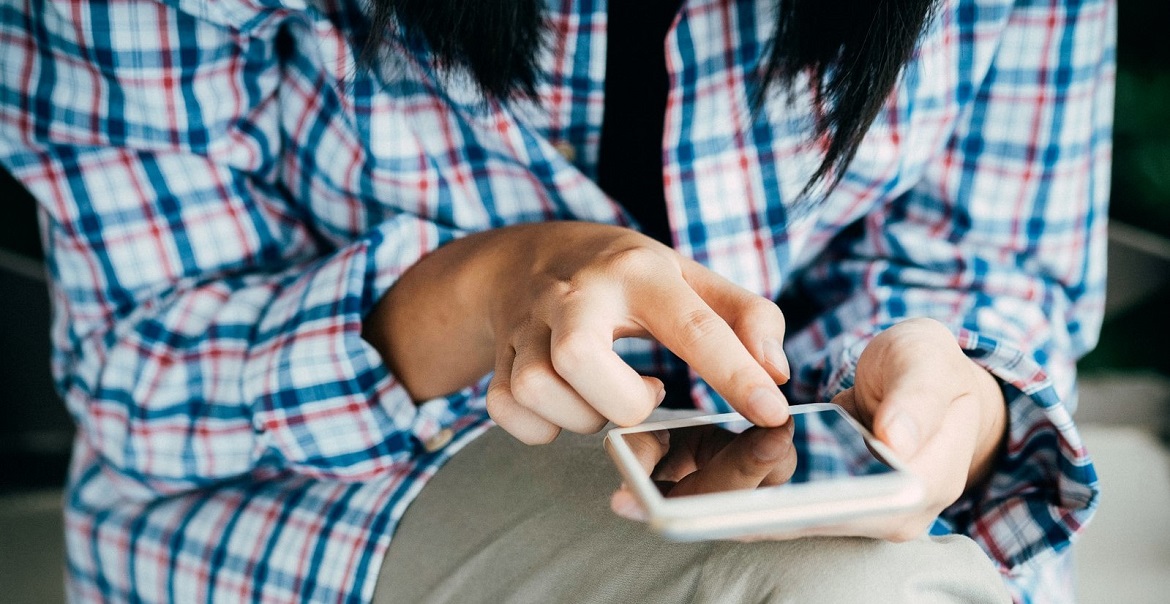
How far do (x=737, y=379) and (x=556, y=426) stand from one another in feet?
0.33

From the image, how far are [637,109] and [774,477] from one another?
14.0 inches

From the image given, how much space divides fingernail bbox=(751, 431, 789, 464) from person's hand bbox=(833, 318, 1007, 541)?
43mm

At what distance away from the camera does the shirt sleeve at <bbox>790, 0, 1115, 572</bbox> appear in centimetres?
56

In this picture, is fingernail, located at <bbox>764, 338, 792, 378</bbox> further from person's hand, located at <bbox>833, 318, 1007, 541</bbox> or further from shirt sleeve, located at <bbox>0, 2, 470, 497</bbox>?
shirt sleeve, located at <bbox>0, 2, 470, 497</bbox>

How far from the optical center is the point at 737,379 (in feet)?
1.20

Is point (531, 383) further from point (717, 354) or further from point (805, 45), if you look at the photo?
point (805, 45)

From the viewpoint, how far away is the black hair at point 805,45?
0.47m

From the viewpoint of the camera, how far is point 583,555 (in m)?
0.46

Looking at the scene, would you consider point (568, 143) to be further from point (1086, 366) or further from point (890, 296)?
point (1086, 366)

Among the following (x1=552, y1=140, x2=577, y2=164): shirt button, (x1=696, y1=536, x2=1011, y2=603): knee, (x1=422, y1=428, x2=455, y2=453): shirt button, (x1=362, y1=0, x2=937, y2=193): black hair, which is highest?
(x1=362, y1=0, x2=937, y2=193): black hair

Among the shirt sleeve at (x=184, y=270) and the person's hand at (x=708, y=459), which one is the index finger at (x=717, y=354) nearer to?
the person's hand at (x=708, y=459)

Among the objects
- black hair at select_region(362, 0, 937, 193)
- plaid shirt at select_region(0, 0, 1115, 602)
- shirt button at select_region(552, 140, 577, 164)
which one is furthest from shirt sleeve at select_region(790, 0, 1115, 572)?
shirt button at select_region(552, 140, 577, 164)

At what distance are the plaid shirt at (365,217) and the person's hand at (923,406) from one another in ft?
0.24

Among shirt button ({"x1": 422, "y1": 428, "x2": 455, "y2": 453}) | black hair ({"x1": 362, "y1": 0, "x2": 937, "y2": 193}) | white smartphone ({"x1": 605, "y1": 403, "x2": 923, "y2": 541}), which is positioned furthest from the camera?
shirt button ({"x1": 422, "y1": 428, "x2": 455, "y2": 453})
